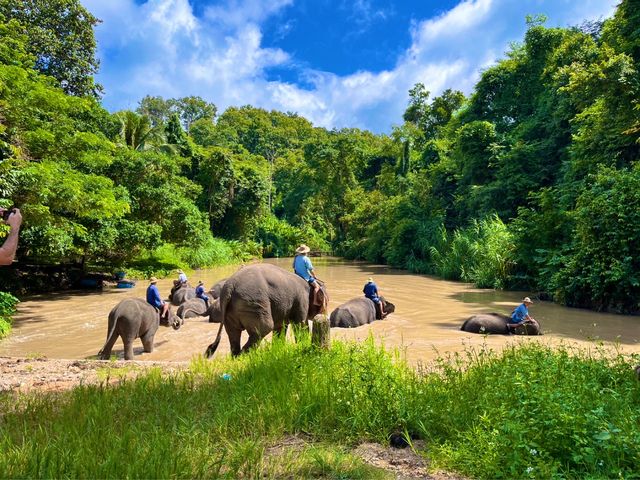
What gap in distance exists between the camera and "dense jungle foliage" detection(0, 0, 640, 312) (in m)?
12.8

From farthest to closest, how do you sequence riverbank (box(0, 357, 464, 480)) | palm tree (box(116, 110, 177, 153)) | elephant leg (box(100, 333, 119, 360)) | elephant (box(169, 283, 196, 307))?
palm tree (box(116, 110, 177, 153)) → elephant (box(169, 283, 196, 307)) → elephant leg (box(100, 333, 119, 360)) → riverbank (box(0, 357, 464, 480))

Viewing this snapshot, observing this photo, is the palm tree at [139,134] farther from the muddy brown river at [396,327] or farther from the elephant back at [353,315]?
the elephant back at [353,315]

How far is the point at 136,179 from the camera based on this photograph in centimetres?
2361

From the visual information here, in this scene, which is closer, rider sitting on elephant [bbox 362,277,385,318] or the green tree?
rider sitting on elephant [bbox 362,277,385,318]

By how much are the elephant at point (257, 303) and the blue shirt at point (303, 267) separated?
305mm

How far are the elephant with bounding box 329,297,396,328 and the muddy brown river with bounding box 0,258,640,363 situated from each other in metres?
0.27

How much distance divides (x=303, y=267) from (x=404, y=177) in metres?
35.1

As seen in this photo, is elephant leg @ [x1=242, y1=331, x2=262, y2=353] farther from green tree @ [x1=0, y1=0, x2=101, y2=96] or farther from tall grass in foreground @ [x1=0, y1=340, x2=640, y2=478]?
green tree @ [x1=0, y1=0, x2=101, y2=96]

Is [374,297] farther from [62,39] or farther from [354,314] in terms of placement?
[62,39]

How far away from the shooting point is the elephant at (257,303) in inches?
293

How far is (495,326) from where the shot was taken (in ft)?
37.8

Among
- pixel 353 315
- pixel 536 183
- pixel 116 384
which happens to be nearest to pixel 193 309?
pixel 353 315

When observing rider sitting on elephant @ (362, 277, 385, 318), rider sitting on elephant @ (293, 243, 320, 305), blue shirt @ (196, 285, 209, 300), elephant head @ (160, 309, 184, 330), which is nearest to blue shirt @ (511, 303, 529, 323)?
rider sitting on elephant @ (362, 277, 385, 318)

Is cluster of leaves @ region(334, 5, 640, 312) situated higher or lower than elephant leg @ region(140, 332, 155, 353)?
higher
